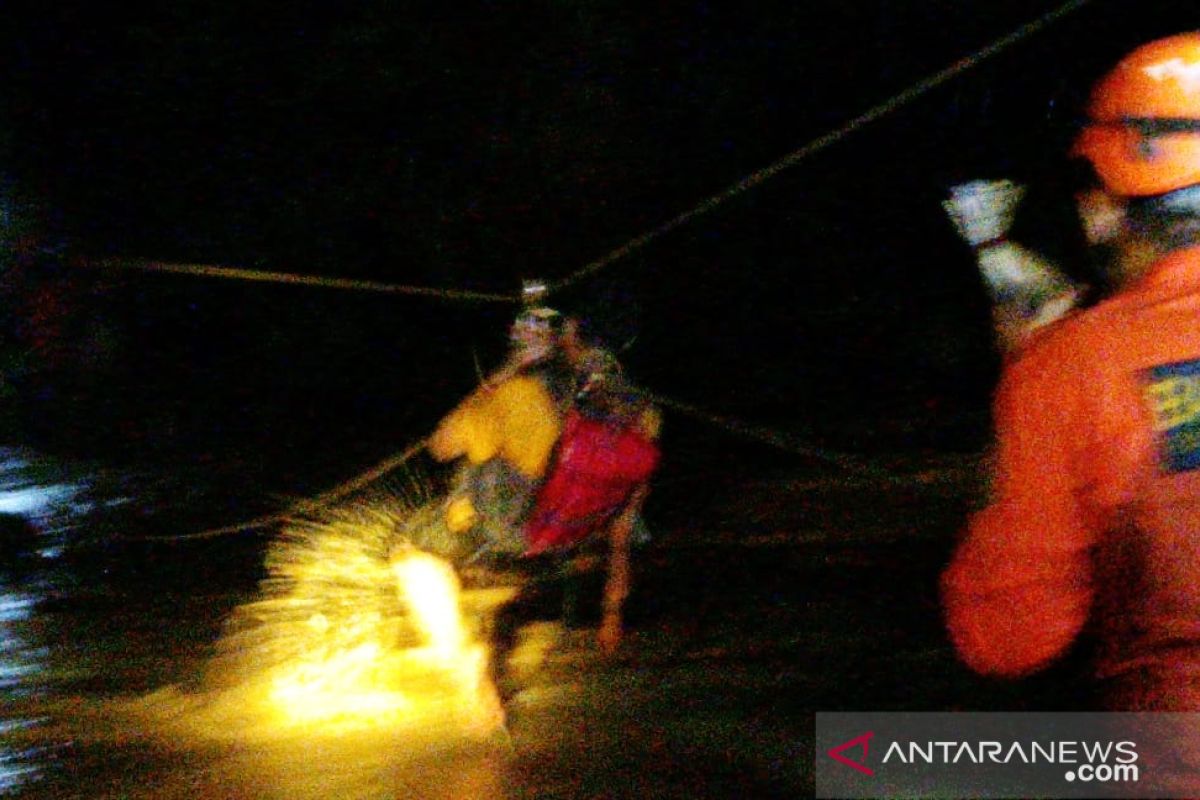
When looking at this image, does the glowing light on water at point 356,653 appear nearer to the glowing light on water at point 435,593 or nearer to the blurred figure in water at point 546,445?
the glowing light on water at point 435,593

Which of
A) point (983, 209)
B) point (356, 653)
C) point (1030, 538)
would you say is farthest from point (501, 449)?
point (1030, 538)

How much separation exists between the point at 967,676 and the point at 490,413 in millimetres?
1904

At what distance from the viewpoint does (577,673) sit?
4.35 metres

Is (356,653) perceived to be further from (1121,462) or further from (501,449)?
(1121,462)

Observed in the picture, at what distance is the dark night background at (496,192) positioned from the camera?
912cm

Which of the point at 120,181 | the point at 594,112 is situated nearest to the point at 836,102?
the point at 594,112

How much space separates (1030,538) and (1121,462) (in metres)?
0.16

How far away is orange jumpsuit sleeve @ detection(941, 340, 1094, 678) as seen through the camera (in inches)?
60.4

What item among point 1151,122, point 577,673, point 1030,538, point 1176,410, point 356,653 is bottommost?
point 1030,538

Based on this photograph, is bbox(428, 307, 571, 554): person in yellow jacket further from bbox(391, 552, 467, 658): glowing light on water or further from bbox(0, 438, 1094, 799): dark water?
bbox(0, 438, 1094, 799): dark water

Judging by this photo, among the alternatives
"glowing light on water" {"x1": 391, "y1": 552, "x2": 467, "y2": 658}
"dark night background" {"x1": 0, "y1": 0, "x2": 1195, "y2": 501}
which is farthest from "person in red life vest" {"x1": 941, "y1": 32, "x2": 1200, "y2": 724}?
"dark night background" {"x1": 0, "y1": 0, "x2": 1195, "y2": 501}

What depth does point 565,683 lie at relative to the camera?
14.0 feet

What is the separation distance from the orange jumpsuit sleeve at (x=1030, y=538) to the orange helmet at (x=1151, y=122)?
326 millimetres

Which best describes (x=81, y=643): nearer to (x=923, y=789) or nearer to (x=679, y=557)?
(x=679, y=557)
